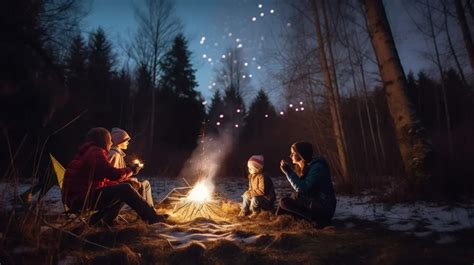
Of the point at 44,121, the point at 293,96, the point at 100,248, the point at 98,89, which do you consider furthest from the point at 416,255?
the point at 98,89

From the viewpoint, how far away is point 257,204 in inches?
194

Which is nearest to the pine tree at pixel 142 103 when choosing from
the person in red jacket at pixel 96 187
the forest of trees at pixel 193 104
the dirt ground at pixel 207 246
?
the forest of trees at pixel 193 104

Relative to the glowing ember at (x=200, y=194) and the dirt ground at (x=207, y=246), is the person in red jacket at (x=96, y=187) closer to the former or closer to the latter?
the dirt ground at (x=207, y=246)

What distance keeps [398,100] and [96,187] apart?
499 centimetres

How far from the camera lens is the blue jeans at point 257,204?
194 inches

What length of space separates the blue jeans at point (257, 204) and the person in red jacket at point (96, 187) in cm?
152

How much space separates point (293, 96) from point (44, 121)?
23.2 ft

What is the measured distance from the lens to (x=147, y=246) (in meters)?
2.92

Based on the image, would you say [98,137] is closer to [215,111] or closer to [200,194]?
[200,194]

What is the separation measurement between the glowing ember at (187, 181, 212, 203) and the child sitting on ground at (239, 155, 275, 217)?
0.58 meters

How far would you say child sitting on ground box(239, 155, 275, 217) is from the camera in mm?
4945

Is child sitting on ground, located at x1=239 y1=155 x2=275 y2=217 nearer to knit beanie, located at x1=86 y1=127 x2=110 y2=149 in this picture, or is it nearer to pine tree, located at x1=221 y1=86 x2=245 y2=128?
knit beanie, located at x1=86 y1=127 x2=110 y2=149

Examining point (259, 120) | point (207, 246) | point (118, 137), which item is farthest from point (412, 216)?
point (259, 120)

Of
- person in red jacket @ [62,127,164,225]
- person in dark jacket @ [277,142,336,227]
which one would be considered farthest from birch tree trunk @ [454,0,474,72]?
person in red jacket @ [62,127,164,225]
